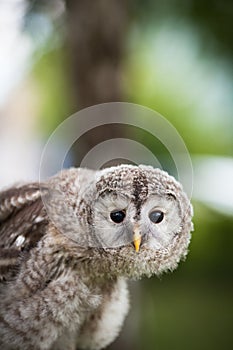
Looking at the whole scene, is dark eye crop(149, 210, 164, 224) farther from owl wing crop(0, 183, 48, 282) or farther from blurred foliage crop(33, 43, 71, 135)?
blurred foliage crop(33, 43, 71, 135)

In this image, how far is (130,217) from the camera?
21.7 inches

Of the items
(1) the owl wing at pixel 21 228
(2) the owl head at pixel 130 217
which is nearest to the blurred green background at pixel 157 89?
(1) the owl wing at pixel 21 228

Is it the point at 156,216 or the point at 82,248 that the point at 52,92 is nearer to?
the point at 82,248

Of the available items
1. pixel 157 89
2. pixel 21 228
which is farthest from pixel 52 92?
pixel 21 228

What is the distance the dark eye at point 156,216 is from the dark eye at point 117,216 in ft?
0.08

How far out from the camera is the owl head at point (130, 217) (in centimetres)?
55

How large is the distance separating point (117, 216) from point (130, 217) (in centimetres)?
1

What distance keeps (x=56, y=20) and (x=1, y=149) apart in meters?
1.64

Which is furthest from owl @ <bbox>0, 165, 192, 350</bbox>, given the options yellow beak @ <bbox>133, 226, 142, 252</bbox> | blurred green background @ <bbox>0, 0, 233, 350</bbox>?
blurred green background @ <bbox>0, 0, 233, 350</bbox>

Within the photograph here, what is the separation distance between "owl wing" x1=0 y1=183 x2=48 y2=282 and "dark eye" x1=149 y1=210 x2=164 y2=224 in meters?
0.20

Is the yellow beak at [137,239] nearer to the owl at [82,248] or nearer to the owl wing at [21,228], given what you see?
the owl at [82,248]

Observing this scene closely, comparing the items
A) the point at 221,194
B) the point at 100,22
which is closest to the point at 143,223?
the point at 221,194

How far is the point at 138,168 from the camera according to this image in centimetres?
57

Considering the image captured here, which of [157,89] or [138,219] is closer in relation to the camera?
[138,219]
